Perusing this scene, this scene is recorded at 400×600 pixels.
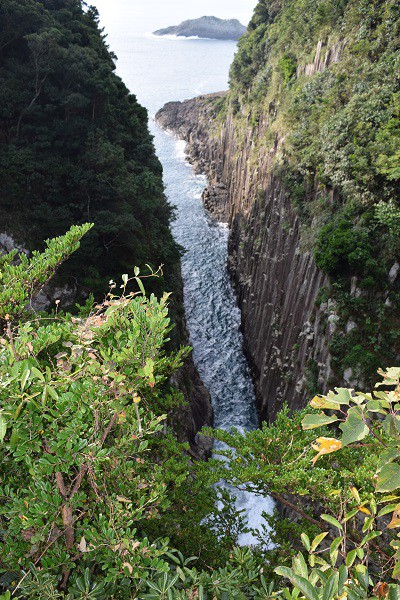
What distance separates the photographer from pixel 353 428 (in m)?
2.38

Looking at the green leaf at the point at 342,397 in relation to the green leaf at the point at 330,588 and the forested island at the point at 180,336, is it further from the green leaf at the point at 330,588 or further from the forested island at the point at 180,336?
the green leaf at the point at 330,588

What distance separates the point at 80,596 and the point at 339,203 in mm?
17840

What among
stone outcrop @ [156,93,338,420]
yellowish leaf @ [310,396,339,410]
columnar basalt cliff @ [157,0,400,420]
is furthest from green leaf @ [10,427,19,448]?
stone outcrop @ [156,93,338,420]

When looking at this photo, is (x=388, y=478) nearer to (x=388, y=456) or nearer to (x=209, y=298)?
(x=388, y=456)

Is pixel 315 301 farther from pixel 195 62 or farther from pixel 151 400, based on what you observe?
pixel 195 62

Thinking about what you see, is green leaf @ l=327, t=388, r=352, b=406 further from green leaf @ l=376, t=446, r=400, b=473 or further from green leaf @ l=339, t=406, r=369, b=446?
green leaf @ l=376, t=446, r=400, b=473

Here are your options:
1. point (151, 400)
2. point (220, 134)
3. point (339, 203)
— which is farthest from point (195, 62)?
point (151, 400)

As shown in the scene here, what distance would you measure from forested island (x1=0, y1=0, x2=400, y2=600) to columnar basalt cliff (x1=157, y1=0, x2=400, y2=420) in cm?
12

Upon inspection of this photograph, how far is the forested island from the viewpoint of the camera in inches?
166

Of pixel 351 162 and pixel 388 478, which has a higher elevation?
pixel 351 162

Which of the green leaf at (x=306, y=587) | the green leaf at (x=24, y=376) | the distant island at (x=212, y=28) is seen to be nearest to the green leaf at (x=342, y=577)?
the green leaf at (x=306, y=587)

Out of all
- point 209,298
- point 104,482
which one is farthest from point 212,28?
point 104,482

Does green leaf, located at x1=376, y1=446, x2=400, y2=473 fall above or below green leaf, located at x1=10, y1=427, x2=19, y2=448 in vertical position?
above

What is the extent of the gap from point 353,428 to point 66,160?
898 inches
